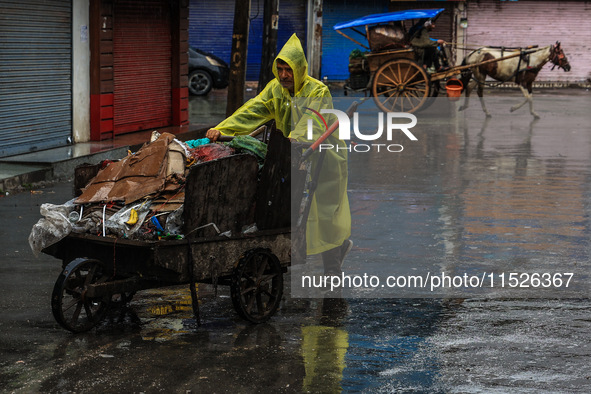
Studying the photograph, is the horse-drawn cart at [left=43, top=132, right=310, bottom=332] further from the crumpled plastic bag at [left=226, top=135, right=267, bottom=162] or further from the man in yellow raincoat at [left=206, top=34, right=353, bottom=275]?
the man in yellow raincoat at [left=206, top=34, right=353, bottom=275]

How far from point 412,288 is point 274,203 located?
1545 mm

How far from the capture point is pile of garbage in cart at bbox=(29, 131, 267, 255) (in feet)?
18.6

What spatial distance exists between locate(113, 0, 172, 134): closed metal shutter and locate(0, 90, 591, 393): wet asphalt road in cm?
667

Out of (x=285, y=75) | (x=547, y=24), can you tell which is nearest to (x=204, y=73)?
(x=547, y=24)

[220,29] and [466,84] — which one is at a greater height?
[220,29]

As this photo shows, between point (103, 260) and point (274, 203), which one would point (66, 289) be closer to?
point (103, 260)

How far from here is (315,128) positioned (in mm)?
6578

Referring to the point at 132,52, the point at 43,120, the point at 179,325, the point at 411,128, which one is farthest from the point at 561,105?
the point at 179,325

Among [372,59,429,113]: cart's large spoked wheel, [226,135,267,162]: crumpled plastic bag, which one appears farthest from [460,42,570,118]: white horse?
[226,135,267,162]: crumpled plastic bag

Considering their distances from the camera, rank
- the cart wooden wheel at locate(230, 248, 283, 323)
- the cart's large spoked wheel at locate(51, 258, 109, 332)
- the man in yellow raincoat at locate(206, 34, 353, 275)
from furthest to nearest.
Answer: the man in yellow raincoat at locate(206, 34, 353, 275) < the cart wooden wheel at locate(230, 248, 283, 323) < the cart's large spoked wheel at locate(51, 258, 109, 332)

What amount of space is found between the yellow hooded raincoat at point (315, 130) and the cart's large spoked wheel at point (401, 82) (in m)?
15.1

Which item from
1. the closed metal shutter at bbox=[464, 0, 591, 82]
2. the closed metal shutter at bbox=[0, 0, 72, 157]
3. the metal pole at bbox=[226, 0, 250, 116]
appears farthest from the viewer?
the closed metal shutter at bbox=[464, 0, 591, 82]

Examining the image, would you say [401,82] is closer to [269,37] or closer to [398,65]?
[398,65]

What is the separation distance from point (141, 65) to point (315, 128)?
11.8 meters
